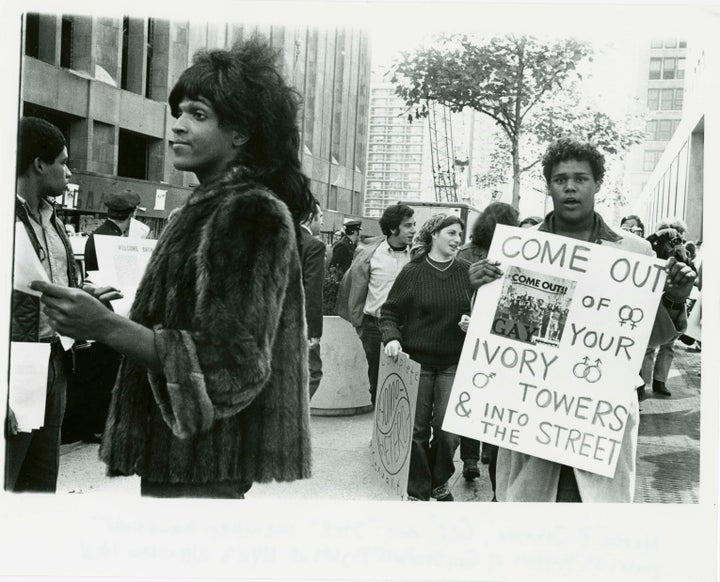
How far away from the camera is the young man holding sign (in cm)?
308

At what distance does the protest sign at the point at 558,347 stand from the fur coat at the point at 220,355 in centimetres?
109

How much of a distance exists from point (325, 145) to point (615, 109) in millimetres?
2837

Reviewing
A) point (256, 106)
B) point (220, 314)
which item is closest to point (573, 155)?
point (256, 106)

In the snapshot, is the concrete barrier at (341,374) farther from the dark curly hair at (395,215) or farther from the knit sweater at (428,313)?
the knit sweater at (428,313)

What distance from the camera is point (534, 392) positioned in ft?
10.4

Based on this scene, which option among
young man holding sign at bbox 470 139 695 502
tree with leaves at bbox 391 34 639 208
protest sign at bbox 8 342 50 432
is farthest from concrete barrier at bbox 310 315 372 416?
protest sign at bbox 8 342 50 432

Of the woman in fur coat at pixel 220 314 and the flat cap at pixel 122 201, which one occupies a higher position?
the flat cap at pixel 122 201

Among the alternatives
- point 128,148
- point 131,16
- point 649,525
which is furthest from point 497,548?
point 128,148

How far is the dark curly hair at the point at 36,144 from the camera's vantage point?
300cm

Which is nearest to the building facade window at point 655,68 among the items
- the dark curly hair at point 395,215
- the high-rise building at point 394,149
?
the high-rise building at point 394,149

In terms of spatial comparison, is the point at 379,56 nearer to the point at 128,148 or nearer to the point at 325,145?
the point at 325,145

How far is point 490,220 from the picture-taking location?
15.1 ft

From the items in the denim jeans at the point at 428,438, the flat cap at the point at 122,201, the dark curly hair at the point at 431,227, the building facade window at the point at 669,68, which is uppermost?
the building facade window at the point at 669,68

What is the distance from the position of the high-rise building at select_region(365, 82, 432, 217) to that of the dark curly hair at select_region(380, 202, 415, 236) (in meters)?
0.48
